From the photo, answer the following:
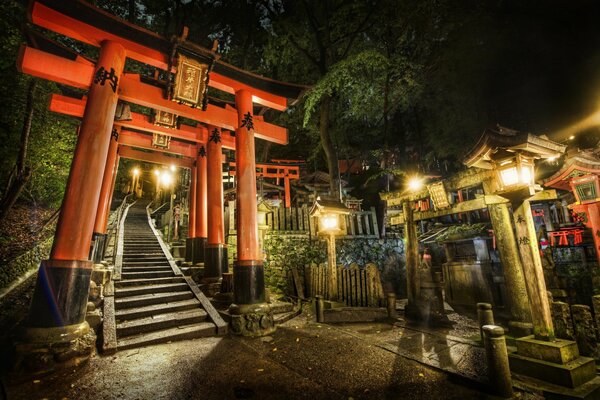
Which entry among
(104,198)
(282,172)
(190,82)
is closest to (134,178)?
(282,172)

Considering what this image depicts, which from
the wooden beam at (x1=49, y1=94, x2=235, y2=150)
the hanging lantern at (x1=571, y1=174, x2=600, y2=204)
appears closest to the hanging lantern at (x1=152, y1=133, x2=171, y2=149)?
the wooden beam at (x1=49, y1=94, x2=235, y2=150)

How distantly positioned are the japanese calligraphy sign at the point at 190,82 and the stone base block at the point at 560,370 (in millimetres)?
9466

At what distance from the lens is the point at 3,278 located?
753cm

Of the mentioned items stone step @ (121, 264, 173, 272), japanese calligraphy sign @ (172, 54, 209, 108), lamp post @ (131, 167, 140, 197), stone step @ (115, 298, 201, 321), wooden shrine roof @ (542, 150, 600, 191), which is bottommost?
stone step @ (115, 298, 201, 321)

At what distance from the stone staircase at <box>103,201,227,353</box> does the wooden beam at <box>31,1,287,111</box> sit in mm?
6734

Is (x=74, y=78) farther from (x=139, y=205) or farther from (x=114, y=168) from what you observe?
(x=139, y=205)

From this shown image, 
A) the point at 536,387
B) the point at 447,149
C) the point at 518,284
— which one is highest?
the point at 447,149

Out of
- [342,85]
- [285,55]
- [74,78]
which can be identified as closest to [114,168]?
[74,78]

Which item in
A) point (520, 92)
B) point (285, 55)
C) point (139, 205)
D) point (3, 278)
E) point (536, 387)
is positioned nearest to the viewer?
point (536, 387)

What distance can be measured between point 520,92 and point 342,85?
13840 mm

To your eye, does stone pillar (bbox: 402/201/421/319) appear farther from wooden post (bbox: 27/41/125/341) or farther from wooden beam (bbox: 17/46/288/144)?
wooden post (bbox: 27/41/125/341)

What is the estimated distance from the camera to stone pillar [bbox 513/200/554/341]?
185 inches

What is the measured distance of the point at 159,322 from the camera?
21.3ft

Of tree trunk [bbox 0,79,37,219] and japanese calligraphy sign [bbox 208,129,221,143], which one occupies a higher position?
japanese calligraphy sign [bbox 208,129,221,143]
